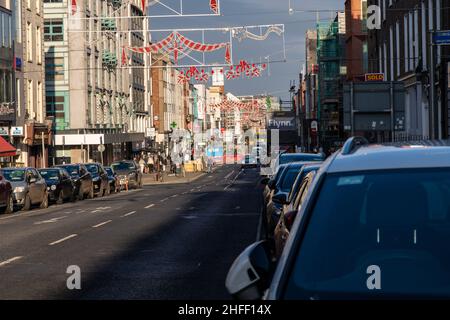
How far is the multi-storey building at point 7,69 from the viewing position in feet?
169

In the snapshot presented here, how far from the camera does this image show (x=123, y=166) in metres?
58.0

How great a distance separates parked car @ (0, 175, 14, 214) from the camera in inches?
1167

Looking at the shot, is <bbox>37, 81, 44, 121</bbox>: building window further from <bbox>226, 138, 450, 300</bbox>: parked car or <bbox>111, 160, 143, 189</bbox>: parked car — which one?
<bbox>226, 138, 450, 300</bbox>: parked car

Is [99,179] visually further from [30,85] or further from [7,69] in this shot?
[30,85]

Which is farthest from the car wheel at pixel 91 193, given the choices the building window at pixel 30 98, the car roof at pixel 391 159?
the car roof at pixel 391 159

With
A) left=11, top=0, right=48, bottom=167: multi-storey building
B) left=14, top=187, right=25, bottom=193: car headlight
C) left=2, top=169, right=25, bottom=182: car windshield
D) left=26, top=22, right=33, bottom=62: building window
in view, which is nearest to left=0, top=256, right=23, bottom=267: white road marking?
left=14, top=187, right=25, bottom=193: car headlight

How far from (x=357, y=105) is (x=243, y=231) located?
13398 mm

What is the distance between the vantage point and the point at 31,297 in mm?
10805

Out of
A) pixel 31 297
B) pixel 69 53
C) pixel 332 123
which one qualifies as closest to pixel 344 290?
pixel 31 297

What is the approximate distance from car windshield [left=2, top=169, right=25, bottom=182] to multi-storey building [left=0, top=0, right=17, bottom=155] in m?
17.7

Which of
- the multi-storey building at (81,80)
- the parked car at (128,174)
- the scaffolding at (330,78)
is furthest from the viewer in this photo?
the scaffolding at (330,78)

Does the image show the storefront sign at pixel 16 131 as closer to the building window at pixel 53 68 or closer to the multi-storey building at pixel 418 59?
the building window at pixel 53 68

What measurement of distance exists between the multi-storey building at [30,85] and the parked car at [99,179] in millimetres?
7940

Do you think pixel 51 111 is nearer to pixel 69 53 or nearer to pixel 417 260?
pixel 69 53
